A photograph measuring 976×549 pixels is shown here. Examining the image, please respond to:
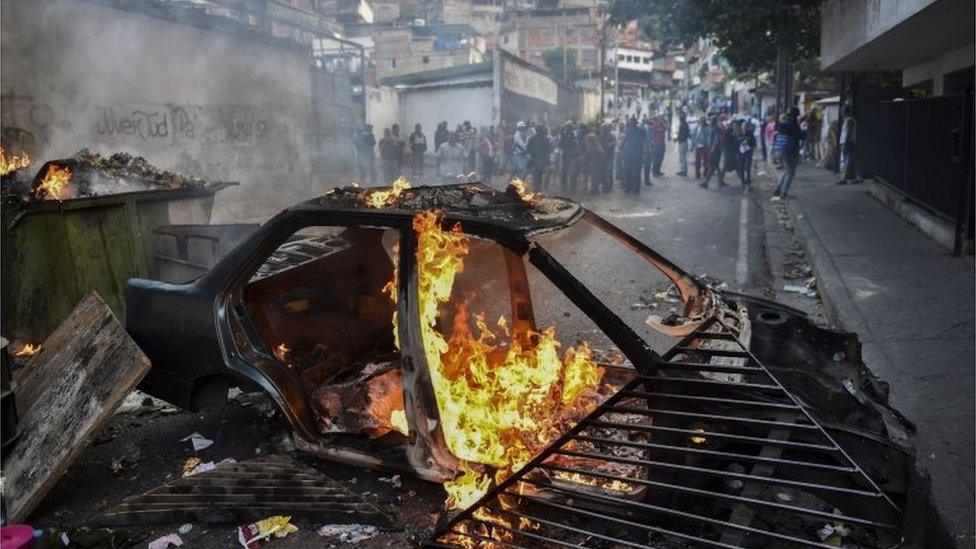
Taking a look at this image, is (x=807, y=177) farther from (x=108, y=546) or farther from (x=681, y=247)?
(x=108, y=546)

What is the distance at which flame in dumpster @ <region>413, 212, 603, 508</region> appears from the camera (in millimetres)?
3152

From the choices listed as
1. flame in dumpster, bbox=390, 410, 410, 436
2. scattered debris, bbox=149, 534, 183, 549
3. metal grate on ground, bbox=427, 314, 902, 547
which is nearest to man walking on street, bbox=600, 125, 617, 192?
flame in dumpster, bbox=390, 410, 410, 436

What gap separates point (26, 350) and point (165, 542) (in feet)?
12.4

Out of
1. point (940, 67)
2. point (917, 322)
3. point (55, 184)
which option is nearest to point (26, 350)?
point (55, 184)

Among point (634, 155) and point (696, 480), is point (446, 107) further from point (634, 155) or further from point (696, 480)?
point (696, 480)

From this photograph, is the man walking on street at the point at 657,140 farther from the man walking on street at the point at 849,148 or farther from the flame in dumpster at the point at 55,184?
the flame in dumpster at the point at 55,184

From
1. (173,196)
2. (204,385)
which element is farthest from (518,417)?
(173,196)

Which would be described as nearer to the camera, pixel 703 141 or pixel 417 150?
pixel 703 141

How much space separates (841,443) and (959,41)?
439 inches

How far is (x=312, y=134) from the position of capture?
1916 cm

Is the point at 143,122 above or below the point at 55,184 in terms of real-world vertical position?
above

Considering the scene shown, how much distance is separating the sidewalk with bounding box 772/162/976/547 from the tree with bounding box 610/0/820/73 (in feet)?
19.9

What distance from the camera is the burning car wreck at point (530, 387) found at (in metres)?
2.66

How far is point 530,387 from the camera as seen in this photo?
3490 millimetres
